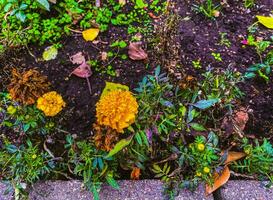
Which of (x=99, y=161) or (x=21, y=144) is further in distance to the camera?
(x=21, y=144)

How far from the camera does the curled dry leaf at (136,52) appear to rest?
2.42 metres

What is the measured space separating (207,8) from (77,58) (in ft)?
2.89

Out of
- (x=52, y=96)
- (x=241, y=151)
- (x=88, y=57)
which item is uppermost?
(x=52, y=96)

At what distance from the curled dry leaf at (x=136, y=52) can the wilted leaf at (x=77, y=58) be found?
276mm

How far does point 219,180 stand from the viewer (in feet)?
6.52

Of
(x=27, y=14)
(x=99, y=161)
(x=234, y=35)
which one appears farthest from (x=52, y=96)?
(x=234, y=35)

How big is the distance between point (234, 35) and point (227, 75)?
46 cm

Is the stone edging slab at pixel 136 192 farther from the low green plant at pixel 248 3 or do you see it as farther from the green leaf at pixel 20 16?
the low green plant at pixel 248 3

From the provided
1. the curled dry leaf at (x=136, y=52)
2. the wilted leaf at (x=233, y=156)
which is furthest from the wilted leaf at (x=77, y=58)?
the wilted leaf at (x=233, y=156)

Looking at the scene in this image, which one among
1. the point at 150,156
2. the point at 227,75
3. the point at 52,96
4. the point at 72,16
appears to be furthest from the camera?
the point at 72,16

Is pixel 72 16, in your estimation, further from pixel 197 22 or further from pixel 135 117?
pixel 135 117

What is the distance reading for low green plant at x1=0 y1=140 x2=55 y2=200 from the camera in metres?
1.93

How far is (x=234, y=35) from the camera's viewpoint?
2568mm

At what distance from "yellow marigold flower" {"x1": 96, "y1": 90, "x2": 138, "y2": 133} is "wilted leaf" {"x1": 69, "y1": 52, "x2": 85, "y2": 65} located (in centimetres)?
71
